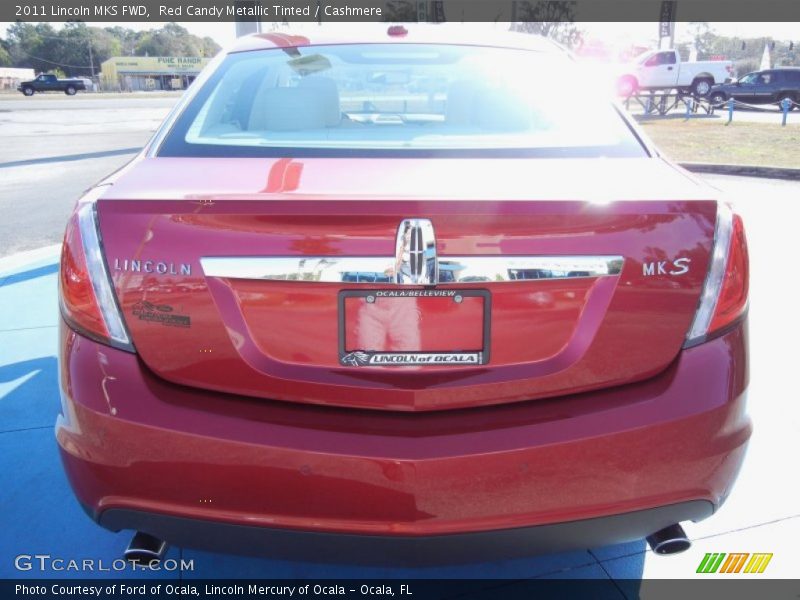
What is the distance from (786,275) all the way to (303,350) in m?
4.95

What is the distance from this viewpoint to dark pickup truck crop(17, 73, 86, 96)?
201 ft

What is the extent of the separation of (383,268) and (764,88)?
31.8 m

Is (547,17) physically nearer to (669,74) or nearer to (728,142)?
(669,74)

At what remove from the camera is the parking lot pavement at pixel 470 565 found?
7.69ft

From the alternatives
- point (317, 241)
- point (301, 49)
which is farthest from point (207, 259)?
point (301, 49)

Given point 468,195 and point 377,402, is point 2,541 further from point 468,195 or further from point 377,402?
point 468,195

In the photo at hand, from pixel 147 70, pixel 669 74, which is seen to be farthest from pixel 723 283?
pixel 147 70

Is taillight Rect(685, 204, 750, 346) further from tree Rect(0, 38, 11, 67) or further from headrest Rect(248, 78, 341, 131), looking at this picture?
tree Rect(0, 38, 11, 67)

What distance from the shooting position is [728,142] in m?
15.8

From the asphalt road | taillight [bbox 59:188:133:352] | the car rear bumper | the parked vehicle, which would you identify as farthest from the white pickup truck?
taillight [bbox 59:188:133:352]

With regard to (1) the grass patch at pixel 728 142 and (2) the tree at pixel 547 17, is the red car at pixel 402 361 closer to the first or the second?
(1) the grass patch at pixel 728 142

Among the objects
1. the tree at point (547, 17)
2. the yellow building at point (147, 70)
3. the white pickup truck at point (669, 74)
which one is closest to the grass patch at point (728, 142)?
the white pickup truck at point (669, 74)

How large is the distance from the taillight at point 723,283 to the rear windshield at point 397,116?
0.47 m

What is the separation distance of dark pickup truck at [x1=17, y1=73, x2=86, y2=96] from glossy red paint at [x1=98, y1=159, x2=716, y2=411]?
6898 cm
